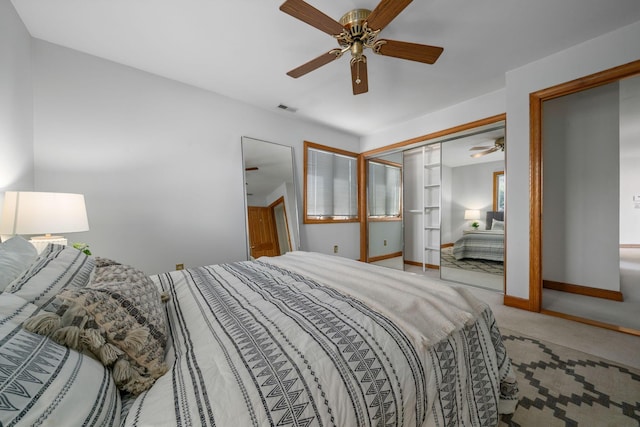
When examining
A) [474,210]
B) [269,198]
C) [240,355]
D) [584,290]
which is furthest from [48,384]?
[584,290]

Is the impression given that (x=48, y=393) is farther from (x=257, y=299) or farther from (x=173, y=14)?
(x=173, y=14)

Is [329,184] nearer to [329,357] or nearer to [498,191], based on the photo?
[498,191]

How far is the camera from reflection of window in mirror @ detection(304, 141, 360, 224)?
154 inches

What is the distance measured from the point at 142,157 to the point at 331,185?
269 centimetres

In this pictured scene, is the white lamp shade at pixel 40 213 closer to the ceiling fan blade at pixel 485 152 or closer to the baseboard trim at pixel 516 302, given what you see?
the baseboard trim at pixel 516 302

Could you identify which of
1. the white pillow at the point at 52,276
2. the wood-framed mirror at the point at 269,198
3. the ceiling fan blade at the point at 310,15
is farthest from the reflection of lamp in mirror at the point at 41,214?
the ceiling fan blade at the point at 310,15

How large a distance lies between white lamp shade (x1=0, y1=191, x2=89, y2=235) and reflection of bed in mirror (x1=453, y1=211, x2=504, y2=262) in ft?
14.0

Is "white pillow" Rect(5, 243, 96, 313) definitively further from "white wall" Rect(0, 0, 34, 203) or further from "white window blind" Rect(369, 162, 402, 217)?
"white window blind" Rect(369, 162, 402, 217)

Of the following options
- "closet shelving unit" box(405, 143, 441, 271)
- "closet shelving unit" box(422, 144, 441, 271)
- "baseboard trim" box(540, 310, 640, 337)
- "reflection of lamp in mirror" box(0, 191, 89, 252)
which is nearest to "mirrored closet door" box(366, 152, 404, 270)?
"closet shelving unit" box(405, 143, 441, 271)

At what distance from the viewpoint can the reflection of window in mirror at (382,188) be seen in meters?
4.58

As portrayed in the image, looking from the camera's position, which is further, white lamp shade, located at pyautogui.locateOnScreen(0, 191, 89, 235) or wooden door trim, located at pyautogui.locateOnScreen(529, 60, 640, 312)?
wooden door trim, located at pyautogui.locateOnScreen(529, 60, 640, 312)

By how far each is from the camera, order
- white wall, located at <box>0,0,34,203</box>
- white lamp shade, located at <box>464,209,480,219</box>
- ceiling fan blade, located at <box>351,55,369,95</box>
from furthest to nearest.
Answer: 1. white lamp shade, located at <box>464,209,480,219</box>
2. ceiling fan blade, located at <box>351,55,369,95</box>
3. white wall, located at <box>0,0,34,203</box>

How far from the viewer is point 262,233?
3.27 meters

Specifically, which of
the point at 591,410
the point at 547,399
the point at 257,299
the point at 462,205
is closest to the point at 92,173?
the point at 257,299
